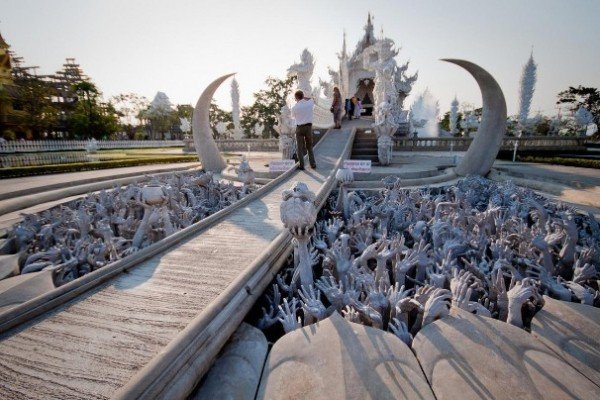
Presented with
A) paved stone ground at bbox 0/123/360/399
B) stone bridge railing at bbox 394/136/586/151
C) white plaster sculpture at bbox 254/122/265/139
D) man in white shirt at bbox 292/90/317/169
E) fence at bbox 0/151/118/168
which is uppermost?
white plaster sculpture at bbox 254/122/265/139

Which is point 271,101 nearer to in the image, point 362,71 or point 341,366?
point 362,71

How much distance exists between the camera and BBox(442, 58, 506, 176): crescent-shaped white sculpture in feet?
28.0

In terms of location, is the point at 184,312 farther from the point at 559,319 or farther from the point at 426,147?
the point at 426,147

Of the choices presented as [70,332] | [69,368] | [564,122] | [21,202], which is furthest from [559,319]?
[564,122]

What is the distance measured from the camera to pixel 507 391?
1.81 metres

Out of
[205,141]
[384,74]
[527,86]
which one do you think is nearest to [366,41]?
[384,74]

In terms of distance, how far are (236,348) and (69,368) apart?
1070mm

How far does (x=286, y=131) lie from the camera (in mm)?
10523

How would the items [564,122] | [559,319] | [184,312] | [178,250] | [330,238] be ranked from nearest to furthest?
[184,312], [559,319], [178,250], [330,238], [564,122]

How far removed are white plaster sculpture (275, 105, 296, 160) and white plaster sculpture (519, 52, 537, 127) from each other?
28.5m

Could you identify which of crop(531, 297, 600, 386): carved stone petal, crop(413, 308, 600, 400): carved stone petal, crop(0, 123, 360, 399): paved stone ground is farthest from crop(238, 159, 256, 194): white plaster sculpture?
crop(531, 297, 600, 386): carved stone petal

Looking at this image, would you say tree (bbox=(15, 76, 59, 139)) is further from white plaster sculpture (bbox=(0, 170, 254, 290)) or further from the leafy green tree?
white plaster sculpture (bbox=(0, 170, 254, 290))

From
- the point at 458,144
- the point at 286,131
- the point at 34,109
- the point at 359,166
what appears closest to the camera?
the point at 359,166

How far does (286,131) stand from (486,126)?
6.54 metres
